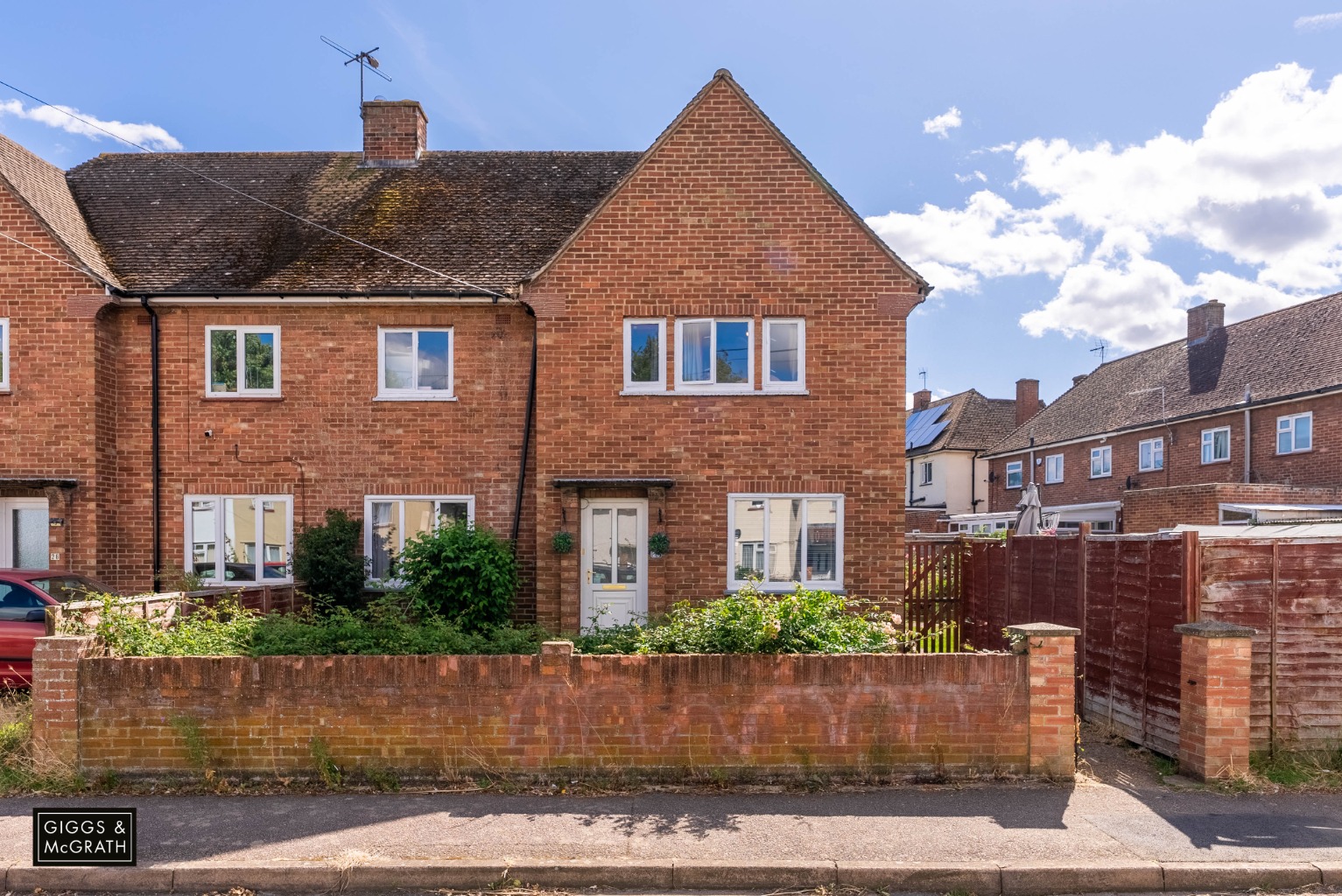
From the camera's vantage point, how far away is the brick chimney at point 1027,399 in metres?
39.6

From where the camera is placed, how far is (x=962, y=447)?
1586 inches

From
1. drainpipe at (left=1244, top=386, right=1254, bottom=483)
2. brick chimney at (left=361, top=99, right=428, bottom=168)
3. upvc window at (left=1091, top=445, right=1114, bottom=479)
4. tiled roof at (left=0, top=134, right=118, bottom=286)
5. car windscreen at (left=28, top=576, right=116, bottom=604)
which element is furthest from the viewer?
upvc window at (left=1091, top=445, right=1114, bottom=479)

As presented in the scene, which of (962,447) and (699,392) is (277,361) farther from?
(962,447)

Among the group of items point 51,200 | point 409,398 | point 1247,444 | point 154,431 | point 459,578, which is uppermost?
point 51,200

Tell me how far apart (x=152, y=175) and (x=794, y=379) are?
13.1 metres

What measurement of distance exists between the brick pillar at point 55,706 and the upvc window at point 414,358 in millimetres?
6852

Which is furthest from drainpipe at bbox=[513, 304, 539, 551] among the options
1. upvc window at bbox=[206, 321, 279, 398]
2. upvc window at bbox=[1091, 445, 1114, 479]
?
upvc window at bbox=[1091, 445, 1114, 479]

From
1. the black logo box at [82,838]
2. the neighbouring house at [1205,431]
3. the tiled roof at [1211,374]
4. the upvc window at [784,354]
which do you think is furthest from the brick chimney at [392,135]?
the tiled roof at [1211,374]

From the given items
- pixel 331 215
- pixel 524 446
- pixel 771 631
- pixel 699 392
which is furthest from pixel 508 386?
pixel 771 631

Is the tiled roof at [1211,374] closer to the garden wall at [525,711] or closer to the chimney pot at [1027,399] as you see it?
the chimney pot at [1027,399]

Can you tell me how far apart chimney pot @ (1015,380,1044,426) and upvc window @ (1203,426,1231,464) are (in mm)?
14186

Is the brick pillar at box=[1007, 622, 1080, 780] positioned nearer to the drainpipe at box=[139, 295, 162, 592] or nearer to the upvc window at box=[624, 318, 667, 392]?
the upvc window at box=[624, 318, 667, 392]

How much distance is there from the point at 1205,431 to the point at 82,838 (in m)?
28.3

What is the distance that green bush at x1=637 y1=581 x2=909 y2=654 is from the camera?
6918 mm
